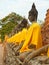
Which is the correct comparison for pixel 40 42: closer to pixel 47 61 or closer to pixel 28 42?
pixel 28 42

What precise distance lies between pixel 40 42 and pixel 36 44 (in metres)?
0.12

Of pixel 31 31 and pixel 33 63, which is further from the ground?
pixel 31 31

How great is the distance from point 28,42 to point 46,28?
493mm

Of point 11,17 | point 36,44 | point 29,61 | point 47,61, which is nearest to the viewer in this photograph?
point 47,61

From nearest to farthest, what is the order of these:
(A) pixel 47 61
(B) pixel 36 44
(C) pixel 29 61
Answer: (A) pixel 47 61 < (C) pixel 29 61 < (B) pixel 36 44

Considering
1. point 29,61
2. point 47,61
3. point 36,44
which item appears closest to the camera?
point 47,61

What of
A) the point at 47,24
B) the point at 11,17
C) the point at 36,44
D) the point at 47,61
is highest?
the point at 11,17

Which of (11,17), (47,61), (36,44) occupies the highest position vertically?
(11,17)

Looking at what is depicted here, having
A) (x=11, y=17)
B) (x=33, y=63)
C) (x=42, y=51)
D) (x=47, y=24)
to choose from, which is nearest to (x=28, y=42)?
(x=47, y=24)

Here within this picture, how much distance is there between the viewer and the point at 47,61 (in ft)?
14.4

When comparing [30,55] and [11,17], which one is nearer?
[30,55]

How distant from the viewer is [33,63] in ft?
14.5

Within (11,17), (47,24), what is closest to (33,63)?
(47,24)

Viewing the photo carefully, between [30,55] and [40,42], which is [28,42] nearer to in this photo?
[40,42]
